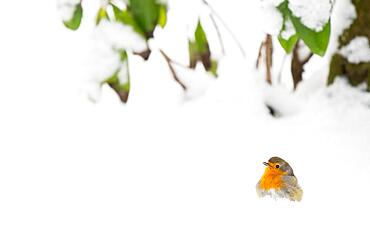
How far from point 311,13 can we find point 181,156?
0.49m

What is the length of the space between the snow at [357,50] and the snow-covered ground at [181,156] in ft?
0.23

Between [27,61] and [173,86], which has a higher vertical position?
[27,61]

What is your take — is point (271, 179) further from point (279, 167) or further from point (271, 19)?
point (271, 19)

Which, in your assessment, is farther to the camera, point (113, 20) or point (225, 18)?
point (225, 18)

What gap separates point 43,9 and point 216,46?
823 mm

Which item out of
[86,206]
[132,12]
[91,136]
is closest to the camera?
[132,12]

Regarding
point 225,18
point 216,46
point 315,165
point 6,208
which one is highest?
point 225,18

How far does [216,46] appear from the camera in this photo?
82.5 inches

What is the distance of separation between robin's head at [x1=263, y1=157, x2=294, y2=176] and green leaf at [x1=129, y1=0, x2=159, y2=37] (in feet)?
1.12

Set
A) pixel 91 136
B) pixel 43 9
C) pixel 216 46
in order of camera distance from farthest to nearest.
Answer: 1. pixel 43 9
2. pixel 216 46
3. pixel 91 136

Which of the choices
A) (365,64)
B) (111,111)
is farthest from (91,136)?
(365,64)

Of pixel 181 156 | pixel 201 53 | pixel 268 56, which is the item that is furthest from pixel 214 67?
pixel 181 156

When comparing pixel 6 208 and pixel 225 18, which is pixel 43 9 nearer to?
pixel 225 18

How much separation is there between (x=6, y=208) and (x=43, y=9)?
113cm
